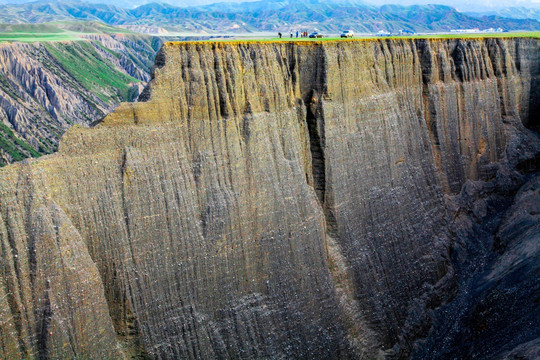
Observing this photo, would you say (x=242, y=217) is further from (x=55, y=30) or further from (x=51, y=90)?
(x=55, y=30)

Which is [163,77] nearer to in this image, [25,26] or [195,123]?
[195,123]

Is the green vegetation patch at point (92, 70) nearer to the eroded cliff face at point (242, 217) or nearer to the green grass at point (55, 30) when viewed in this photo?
the green grass at point (55, 30)

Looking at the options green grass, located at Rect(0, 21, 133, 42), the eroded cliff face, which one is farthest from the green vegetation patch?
the eroded cliff face

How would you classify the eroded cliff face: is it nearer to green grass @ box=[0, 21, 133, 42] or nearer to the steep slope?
the steep slope

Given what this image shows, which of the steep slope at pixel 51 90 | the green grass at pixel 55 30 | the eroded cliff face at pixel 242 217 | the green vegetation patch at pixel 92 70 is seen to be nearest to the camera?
the eroded cliff face at pixel 242 217

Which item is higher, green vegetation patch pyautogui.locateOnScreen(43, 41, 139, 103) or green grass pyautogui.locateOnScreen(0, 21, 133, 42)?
green grass pyautogui.locateOnScreen(0, 21, 133, 42)

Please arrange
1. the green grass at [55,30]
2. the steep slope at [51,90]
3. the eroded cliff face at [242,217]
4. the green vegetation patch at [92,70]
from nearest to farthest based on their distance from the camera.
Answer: the eroded cliff face at [242,217]
the steep slope at [51,90]
the green vegetation patch at [92,70]
the green grass at [55,30]

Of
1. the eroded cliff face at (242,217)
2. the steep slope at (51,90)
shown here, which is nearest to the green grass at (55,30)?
the steep slope at (51,90)
